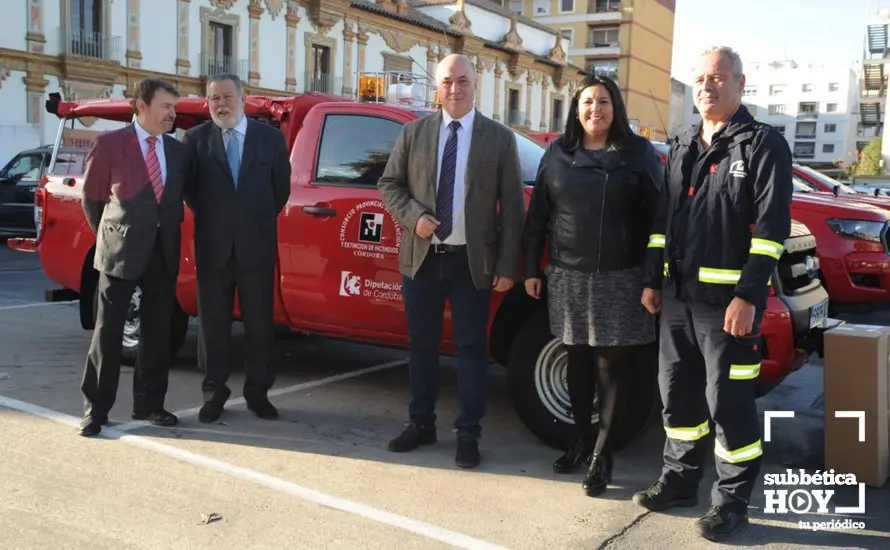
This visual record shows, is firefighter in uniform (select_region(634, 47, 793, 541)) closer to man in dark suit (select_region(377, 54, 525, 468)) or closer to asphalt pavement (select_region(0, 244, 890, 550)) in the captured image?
asphalt pavement (select_region(0, 244, 890, 550))

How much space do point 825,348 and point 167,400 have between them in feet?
12.6

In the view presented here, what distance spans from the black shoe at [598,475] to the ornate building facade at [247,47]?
13838 millimetres

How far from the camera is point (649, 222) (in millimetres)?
3959

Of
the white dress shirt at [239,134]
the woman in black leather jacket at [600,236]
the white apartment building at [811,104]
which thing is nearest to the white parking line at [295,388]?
the white dress shirt at [239,134]

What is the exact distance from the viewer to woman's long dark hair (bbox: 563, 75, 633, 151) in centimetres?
391

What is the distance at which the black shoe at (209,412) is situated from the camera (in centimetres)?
498

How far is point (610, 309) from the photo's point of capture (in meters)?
3.89

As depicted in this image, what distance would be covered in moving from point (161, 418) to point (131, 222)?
112 cm

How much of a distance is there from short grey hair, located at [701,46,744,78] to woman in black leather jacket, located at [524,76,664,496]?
52 centimetres

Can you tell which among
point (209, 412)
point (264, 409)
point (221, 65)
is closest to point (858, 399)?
point (264, 409)

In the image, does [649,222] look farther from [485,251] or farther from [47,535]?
[47,535]

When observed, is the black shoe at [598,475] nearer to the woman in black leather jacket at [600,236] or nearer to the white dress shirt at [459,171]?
the woman in black leather jacket at [600,236]

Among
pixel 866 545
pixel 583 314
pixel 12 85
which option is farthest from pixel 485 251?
pixel 12 85

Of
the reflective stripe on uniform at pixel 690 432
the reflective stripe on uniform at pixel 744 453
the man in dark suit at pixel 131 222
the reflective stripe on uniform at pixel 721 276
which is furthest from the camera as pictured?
the man in dark suit at pixel 131 222
